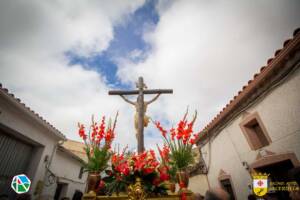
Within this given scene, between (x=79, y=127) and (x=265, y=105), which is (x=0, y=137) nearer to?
(x=79, y=127)

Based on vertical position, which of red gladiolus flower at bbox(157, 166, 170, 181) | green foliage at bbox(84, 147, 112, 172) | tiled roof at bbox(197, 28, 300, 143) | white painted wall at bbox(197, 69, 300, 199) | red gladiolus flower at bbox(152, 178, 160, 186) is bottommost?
red gladiolus flower at bbox(152, 178, 160, 186)

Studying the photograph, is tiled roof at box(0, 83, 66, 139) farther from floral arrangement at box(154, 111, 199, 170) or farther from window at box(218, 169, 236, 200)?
window at box(218, 169, 236, 200)

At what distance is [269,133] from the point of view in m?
4.49

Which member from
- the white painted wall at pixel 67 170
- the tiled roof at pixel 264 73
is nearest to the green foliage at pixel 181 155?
the tiled roof at pixel 264 73

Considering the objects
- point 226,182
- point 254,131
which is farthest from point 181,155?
point 226,182

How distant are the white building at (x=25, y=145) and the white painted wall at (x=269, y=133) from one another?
563 cm

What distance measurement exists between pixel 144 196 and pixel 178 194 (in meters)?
0.55

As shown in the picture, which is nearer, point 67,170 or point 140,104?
point 140,104

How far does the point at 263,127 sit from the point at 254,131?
2.14 feet

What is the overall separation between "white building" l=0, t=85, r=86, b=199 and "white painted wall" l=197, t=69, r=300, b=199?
18.5 feet

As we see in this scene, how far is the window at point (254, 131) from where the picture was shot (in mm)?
4850

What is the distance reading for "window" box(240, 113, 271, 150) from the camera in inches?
191

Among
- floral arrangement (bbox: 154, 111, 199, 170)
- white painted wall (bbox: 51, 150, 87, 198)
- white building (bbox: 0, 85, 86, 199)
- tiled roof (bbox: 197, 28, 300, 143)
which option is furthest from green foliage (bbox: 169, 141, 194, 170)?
white painted wall (bbox: 51, 150, 87, 198)

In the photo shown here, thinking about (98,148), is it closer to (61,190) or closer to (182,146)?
(182,146)
